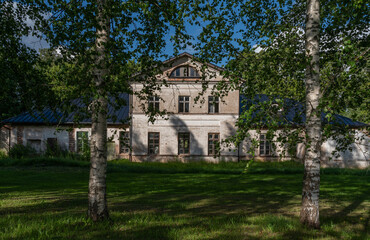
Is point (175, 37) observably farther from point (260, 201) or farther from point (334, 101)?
point (260, 201)

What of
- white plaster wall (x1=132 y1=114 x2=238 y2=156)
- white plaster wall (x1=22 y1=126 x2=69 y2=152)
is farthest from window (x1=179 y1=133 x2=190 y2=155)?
white plaster wall (x1=22 y1=126 x2=69 y2=152)

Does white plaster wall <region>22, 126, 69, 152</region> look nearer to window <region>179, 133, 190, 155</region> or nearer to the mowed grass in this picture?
window <region>179, 133, 190, 155</region>

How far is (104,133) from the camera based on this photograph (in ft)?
18.9

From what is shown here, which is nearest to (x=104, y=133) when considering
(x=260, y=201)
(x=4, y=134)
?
(x=260, y=201)

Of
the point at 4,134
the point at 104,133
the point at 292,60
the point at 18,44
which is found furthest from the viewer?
the point at 4,134

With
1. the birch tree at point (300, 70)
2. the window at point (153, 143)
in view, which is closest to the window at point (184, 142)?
the window at point (153, 143)

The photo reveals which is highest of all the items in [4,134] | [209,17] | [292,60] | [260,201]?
[209,17]

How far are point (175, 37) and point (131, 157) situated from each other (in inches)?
660

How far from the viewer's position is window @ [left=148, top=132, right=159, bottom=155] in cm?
2223

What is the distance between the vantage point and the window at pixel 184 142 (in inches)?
874

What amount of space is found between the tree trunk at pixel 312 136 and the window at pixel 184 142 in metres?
16.7

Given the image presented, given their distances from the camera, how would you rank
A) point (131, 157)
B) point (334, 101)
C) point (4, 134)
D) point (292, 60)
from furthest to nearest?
point (4, 134) < point (131, 157) < point (292, 60) < point (334, 101)

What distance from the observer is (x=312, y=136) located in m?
5.50

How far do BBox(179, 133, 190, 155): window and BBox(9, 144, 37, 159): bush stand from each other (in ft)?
39.7
